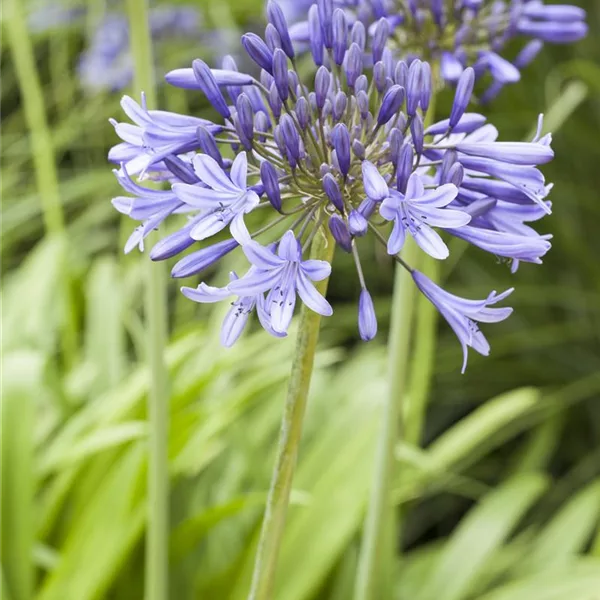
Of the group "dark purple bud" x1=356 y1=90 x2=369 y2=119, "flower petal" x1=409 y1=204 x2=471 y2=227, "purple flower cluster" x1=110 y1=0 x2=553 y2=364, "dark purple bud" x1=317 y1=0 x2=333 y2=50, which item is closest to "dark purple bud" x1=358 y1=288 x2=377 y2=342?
"purple flower cluster" x1=110 y1=0 x2=553 y2=364

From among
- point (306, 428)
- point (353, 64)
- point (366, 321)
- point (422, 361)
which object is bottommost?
point (306, 428)

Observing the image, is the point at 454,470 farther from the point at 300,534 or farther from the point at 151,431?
the point at 151,431

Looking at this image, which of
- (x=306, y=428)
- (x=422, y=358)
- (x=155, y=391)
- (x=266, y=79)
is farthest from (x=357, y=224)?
(x=306, y=428)

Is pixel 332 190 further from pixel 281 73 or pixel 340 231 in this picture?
pixel 281 73

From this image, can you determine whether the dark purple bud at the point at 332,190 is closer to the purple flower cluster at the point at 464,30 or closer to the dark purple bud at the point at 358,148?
the dark purple bud at the point at 358,148

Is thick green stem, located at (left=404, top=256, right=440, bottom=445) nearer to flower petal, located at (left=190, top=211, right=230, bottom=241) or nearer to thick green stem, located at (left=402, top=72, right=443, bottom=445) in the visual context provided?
thick green stem, located at (left=402, top=72, right=443, bottom=445)

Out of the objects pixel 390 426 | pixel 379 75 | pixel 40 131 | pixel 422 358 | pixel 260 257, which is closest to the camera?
pixel 260 257
